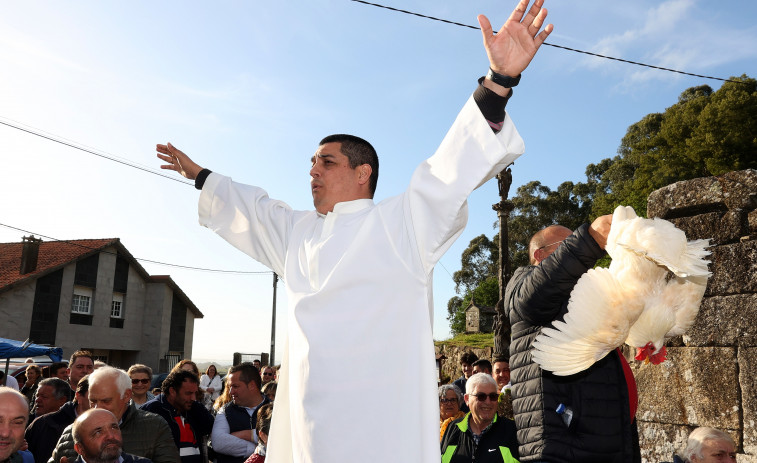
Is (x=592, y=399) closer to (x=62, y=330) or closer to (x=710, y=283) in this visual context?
(x=710, y=283)

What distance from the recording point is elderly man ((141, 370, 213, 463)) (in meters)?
5.75

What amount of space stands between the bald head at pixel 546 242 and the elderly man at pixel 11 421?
3.36m

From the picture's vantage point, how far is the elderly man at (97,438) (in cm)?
376

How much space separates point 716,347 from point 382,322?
3.38 m

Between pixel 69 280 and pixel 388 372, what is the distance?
102 feet

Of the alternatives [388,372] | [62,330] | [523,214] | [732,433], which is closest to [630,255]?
[388,372]

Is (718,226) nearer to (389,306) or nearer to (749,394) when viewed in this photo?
(749,394)

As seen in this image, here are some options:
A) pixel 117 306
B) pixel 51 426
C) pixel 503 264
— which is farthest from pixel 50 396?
pixel 117 306

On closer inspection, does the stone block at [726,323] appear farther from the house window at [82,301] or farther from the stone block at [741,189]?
the house window at [82,301]

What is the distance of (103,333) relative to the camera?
3030cm

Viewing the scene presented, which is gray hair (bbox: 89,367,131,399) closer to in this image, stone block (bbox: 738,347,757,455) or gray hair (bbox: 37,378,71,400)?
gray hair (bbox: 37,378,71,400)

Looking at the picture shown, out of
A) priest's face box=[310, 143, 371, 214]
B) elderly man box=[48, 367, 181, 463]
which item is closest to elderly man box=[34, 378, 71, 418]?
elderly man box=[48, 367, 181, 463]

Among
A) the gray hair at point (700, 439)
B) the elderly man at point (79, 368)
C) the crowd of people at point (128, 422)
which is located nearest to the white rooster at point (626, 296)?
the gray hair at point (700, 439)

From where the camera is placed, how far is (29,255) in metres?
28.1
